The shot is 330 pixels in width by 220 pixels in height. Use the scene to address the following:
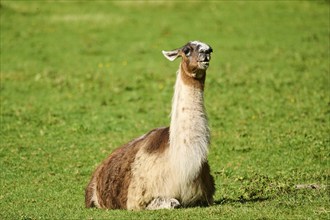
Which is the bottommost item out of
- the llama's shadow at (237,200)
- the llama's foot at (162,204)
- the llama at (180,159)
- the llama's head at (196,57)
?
the llama's shadow at (237,200)

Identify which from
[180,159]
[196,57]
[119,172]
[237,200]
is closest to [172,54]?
[196,57]

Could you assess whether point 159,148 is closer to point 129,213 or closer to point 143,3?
point 129,213

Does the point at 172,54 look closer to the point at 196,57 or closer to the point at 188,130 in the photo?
the point at 196,57

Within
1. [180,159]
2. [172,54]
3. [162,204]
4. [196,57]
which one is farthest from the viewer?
[172,54]

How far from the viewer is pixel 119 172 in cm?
1073

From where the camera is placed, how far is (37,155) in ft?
50.7

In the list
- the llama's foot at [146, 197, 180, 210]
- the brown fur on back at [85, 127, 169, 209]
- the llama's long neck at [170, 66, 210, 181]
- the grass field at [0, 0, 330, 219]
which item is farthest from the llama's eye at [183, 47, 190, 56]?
the grass field at [0, 0, 330, 219]

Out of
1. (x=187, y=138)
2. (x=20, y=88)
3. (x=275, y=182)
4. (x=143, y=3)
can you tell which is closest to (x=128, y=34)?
(x=143, y=3)

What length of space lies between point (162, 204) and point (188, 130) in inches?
39.5

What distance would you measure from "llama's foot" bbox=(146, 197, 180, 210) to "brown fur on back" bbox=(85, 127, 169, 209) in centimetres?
52

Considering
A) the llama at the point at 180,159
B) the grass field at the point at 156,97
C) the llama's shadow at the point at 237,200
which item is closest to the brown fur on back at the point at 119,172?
the llama at the point at 180,159

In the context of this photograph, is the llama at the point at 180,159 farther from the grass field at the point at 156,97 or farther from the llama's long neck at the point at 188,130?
the grass field at the point at 156,97

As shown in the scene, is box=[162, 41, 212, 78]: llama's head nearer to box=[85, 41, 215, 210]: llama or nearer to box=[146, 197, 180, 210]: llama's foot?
box=[85, 41, 215, 210]: llama

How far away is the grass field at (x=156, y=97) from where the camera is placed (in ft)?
39.0
